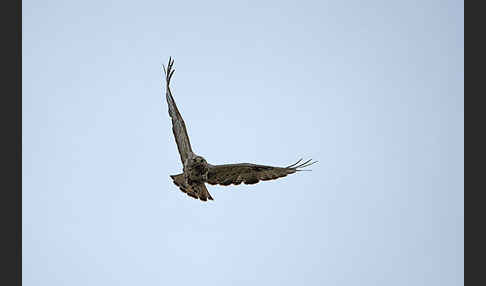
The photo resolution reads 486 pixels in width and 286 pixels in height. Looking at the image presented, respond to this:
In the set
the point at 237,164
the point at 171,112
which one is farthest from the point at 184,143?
the point at 237,164

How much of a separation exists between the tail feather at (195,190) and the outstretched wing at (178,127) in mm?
445

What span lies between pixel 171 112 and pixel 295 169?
11.1 ft

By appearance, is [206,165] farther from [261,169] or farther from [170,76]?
[170,76]

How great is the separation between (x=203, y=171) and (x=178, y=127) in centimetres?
162

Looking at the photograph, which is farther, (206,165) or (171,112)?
(171,112)

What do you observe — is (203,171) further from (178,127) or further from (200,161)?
(178,127)

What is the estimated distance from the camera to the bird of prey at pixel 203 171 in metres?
13.4

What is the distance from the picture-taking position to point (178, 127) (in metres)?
14.9

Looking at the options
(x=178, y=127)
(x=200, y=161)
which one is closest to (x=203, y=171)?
(x=200, y=161)

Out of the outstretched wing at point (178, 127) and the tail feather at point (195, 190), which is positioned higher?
the outstretched wing at point (178, 127)

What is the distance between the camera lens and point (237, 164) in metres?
13.2

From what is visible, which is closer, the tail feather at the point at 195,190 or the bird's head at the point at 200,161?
the bird's head at the point at 200,161

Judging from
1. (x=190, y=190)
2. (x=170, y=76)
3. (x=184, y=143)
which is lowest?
(x=190, y=190)

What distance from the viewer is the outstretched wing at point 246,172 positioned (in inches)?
524
